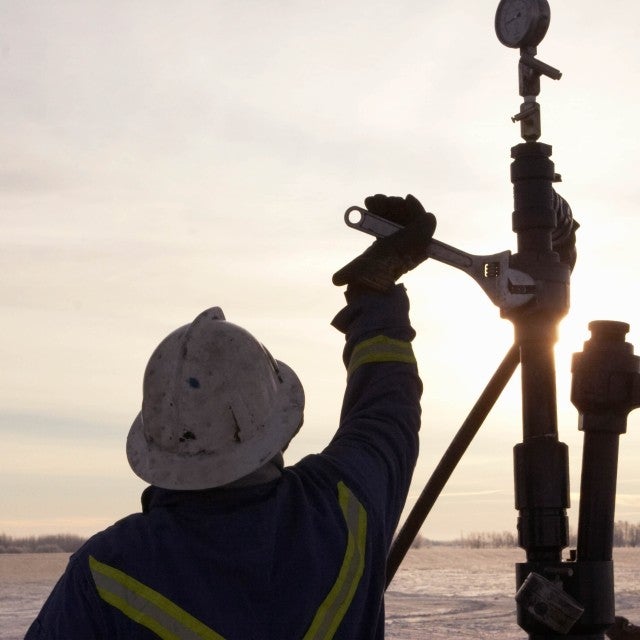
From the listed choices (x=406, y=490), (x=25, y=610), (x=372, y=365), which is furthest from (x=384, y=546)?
(x=25, y=610)

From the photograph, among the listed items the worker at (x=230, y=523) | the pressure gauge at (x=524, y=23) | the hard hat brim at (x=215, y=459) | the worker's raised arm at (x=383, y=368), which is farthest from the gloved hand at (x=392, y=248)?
the pressure gauge at (x=524, y=23)

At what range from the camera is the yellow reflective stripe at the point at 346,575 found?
183cm

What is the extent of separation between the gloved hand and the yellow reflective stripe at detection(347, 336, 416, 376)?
0.15m

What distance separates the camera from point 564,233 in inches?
122

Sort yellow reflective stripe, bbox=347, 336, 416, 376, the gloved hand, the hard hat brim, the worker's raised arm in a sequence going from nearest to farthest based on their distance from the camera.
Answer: the hard hat brim
the worker's raised arm
yellow reflective stripe, bbox=347, 336, 416, 376
the gloved hand

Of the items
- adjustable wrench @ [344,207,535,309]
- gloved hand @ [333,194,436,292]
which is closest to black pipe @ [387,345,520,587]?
adjustable wrench @ [344,207,535,309]

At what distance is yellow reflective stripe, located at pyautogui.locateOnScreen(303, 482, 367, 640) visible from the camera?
1.83 meters

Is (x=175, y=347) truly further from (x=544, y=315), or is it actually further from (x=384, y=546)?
(x=544, y=315)

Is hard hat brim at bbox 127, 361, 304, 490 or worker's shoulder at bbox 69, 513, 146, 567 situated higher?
hard hat brim at bbox 127, 361, 304, 490

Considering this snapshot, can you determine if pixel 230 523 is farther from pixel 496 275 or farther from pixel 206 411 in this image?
pixel 496 275

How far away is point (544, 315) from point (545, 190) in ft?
1.23

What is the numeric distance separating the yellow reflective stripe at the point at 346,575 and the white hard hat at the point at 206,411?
18 centimetres

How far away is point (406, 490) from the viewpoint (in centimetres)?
211

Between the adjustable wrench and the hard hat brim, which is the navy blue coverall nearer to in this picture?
the hard hat brim
